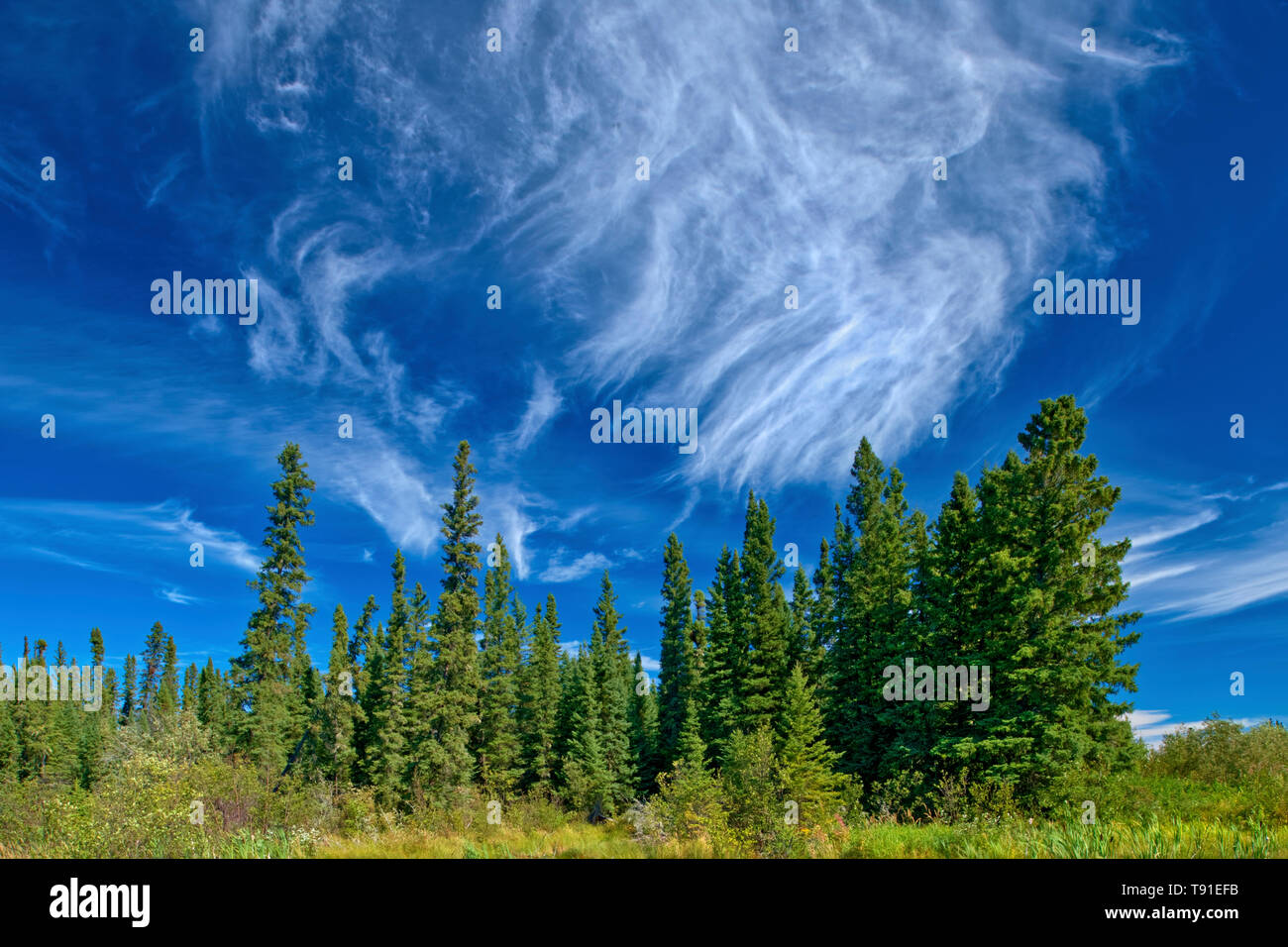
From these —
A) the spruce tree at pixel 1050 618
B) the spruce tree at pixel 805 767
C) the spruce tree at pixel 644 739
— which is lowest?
the spruce tree at pixel 644 739

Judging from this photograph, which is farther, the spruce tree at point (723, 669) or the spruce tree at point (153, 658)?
the spruce tree at point (153, 658)

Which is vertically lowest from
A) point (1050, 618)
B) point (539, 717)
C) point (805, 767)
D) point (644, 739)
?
point (644, 739)

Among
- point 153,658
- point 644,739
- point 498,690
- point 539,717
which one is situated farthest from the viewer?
point 153,658

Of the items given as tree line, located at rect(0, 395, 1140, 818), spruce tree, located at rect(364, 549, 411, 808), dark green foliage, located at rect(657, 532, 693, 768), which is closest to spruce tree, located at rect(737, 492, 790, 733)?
tree line, located at rect(0, 395, 1140, 818)

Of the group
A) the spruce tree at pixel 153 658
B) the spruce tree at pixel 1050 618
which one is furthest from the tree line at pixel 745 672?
the spruce tree at pixel 153 658

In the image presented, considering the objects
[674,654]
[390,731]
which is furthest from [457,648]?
[674,654]

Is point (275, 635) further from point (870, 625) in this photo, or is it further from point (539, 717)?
point (870, 625)

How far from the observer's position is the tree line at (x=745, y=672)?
84.3ft

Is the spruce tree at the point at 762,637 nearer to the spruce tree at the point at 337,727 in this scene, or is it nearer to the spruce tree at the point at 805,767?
the spruce tree at the point at 805,767

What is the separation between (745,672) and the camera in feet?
151

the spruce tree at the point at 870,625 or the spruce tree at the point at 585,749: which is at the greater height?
the spruce tree at the point at 870,625

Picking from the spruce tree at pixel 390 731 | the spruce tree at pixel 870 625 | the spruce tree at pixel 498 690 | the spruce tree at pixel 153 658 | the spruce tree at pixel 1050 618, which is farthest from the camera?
the spruce tree at pixel 153 658

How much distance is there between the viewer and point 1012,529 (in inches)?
1071

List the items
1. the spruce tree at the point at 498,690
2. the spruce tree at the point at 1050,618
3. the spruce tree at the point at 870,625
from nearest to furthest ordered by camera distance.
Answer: the spruce tree at the point at 1050,618
the spruce tree at the point at 870,625
the spruce tree at the point at 498,690
